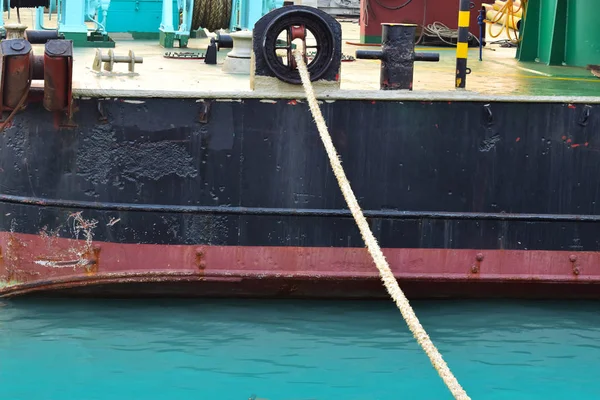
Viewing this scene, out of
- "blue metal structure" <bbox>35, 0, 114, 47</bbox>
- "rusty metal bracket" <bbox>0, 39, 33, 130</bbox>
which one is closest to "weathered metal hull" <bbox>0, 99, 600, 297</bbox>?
"rusty metal bracket" <bbox>0, 39, 33, 130</bbox>

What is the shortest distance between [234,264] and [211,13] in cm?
364

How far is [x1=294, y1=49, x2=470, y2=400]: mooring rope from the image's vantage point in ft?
15.6

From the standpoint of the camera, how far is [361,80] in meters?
7.68

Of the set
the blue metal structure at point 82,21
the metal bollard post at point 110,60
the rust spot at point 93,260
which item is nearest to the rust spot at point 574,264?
the rust spot at point 93,260

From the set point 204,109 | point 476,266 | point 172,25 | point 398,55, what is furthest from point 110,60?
point 476,266

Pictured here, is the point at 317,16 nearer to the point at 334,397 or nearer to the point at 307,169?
the point at 307,169

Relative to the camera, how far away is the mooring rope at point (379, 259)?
476cm

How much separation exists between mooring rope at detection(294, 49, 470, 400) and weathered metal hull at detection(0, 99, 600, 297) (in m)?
0.34

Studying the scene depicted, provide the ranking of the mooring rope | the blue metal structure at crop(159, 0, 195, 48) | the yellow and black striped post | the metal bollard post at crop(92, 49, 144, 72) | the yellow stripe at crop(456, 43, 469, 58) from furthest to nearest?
1. the blue metal structure at crop(159, 0, 195, 48)
2. the metal bollard post at crop(92, 49, 144, 72)
3. the yellow stripe at crop(456, 43, 469, 58)
4. the yellow and black striped post
5. the mooring rope

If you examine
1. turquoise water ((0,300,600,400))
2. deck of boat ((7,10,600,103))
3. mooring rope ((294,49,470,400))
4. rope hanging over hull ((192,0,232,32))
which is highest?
rope hanging over hull ((192,0,232,32))

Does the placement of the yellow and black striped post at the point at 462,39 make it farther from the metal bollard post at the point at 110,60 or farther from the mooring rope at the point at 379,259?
the metal bollard post at the point at 110,60

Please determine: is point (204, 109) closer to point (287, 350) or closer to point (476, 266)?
point (287, 350)

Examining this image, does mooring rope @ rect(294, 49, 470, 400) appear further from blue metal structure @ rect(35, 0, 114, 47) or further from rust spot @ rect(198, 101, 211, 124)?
blue metal structure @ rect(35, 0, 114, 47)

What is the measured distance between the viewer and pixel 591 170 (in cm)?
672
